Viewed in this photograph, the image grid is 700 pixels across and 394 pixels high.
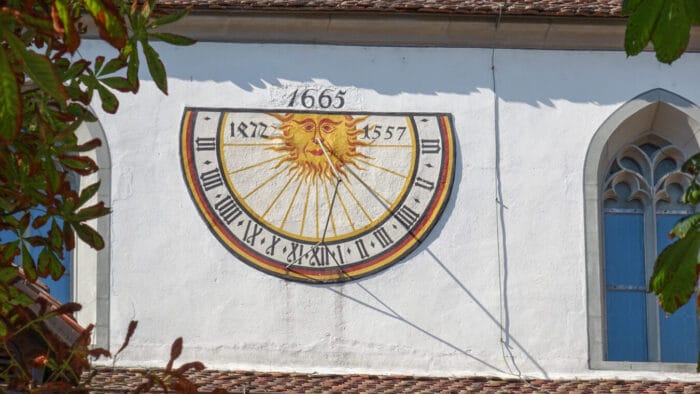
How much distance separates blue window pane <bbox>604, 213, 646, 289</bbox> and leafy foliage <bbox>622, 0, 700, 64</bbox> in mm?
11452

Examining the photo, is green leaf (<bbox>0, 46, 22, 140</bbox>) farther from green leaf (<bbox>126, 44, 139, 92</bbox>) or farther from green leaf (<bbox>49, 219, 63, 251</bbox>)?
green leaf (<bbox>49, 219, 63, 251</bbox>)

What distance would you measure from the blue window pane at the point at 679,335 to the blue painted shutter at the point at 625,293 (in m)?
0.16

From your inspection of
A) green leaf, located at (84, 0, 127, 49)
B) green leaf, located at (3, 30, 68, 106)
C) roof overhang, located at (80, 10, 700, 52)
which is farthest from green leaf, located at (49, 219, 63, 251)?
roof overhang, located at (80, 10, 700, 52)

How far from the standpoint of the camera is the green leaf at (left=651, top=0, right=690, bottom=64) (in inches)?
292

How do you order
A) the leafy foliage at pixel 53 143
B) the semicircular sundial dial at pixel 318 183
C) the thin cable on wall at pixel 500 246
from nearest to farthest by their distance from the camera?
1. the leafy foliage at pixel 53 143
2. the thin cable on wall at pixel 500 246
3. the semicircular sundial dial at pixel 318 183

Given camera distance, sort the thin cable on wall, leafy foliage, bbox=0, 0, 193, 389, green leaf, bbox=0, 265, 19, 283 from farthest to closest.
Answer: the thin cable on wall < green leaf, bbox=0, 265, 19, 283 < leafy foliage, bbox=0, 0, 193, 389

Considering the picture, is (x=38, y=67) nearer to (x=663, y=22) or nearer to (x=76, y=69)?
(x=76, y=69)

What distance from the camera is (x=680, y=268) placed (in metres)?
7.60

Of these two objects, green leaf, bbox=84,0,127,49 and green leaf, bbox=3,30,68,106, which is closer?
green leaf, bbox=3,30,68,106

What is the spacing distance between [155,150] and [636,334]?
4.30 m

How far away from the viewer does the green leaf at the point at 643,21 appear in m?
7.45

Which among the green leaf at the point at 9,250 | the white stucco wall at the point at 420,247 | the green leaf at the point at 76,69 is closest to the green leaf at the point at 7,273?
the green leaf at the point at 9,250

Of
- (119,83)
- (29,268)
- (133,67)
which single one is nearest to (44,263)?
(29,268)

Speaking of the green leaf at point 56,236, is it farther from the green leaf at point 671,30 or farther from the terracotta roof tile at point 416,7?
the terracotta roof tile at point 416,7
